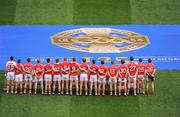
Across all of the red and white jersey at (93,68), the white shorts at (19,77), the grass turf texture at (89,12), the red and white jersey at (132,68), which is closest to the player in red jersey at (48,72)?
the white shorts at (19,77)

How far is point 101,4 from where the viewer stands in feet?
98.4

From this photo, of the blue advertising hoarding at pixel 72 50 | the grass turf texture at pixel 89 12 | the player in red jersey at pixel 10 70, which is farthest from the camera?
the grass turf texture at pixel 89 12

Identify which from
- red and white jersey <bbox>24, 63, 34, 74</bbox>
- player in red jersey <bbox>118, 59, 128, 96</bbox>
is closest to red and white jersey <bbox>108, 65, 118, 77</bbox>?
player in red jersey <bbox>118, 59, 128, 96</bbox>

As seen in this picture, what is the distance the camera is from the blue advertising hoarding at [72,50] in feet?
85.1

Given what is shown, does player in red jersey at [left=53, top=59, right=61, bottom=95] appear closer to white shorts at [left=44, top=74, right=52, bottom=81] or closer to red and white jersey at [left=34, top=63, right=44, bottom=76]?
white shorts at [left=44, top=74, right=52, bottom=81]

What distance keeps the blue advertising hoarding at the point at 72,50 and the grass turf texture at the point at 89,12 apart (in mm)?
580

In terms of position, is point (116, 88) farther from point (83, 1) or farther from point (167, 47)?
point (83, 1)

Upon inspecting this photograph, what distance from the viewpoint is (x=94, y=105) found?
2283cm

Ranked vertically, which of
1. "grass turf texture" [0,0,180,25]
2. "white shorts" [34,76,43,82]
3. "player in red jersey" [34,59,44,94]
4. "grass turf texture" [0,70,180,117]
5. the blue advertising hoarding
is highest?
"grass turf texture" [0,0,180,25]

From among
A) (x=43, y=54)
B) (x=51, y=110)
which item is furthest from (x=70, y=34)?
(x=51, y=110)

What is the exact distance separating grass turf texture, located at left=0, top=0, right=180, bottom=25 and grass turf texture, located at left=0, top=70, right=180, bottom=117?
20.3ft

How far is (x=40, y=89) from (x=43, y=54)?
277cm

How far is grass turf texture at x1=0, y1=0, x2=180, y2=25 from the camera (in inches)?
1131

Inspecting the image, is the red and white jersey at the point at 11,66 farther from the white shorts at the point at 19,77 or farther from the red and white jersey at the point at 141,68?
the red and white jersey at the point at 141,68
